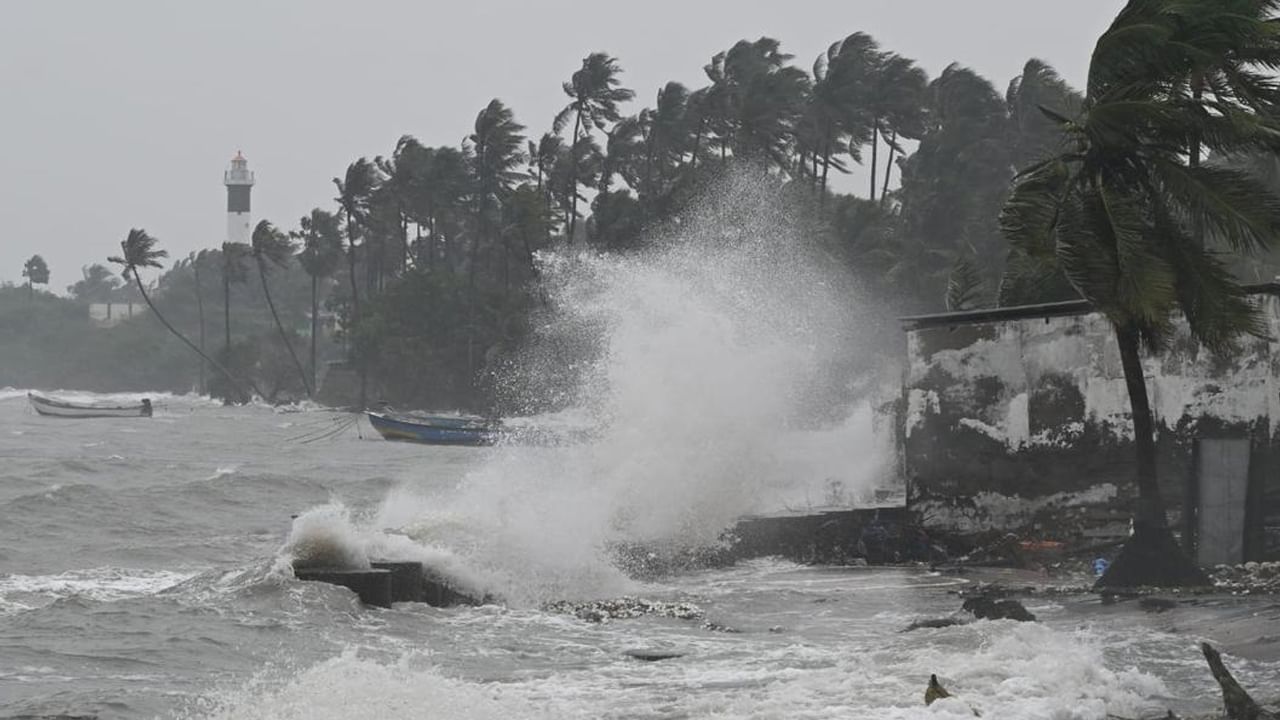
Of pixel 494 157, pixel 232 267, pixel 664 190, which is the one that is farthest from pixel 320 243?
pixel 664 190

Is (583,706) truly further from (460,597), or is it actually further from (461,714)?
(460,597)

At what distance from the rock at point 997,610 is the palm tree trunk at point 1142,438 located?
2.05m

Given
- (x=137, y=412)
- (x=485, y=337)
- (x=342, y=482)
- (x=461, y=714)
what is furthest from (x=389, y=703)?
(x=137, y=412)

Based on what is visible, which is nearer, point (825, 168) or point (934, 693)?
point (934, 693)

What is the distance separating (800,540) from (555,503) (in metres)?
3.20

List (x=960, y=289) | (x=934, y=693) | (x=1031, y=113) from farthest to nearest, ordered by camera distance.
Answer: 1. (x=1031, y=113)
2. (x=960, y=289)
3. (x=934, y=693)

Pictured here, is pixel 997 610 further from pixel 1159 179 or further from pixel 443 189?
pixel 443 189

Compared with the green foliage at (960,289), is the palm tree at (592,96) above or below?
above

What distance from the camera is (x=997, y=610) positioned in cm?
1247

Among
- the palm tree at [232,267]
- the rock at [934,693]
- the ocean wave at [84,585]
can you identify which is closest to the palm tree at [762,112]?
the palm tree at [232,267]

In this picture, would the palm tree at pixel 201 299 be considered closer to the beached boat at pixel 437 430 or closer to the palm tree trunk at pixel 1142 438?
the beached boat at pixel 437 430

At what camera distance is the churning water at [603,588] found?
1026 cm

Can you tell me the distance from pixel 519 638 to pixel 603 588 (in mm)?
3273

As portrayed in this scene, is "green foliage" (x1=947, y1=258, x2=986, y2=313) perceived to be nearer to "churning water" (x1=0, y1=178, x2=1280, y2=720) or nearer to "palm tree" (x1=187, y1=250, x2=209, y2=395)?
"churning water" (x1=0, y1=178, x2=1280, y2=720)
